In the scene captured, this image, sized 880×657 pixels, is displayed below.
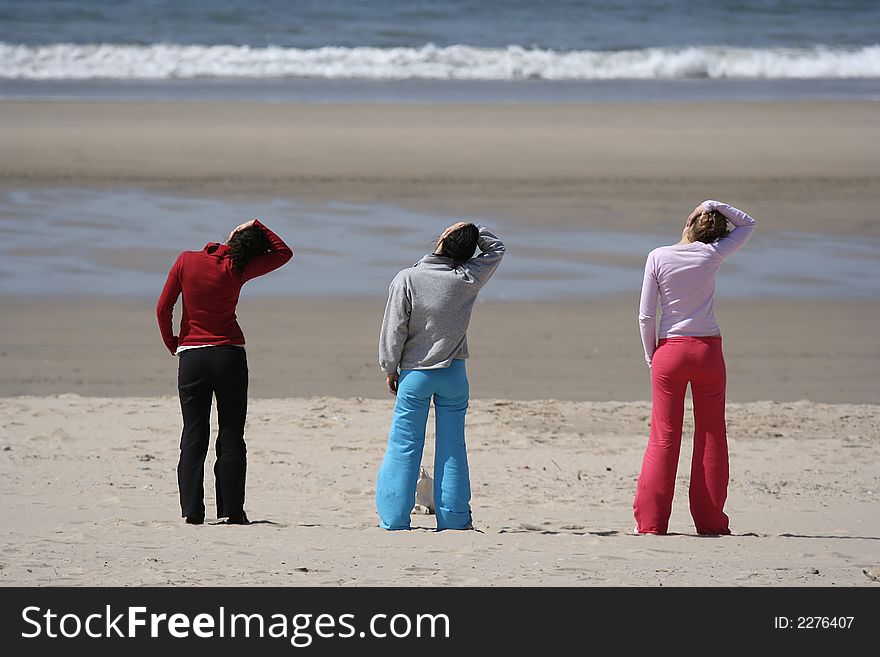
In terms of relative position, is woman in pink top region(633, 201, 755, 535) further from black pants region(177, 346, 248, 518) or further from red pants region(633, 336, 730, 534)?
black pants region(177, 346, 248, 518)

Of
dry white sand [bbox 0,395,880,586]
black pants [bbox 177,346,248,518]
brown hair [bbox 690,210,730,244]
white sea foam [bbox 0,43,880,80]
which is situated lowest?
dry white sand [bbox 0,395,880,586]

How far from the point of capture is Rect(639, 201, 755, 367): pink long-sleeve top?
566 cm

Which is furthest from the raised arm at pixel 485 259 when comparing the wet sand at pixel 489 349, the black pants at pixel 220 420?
the wet sand at pixel 489 349

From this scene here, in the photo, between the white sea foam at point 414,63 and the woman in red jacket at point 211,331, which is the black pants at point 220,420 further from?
the white sea foam at point 414,63

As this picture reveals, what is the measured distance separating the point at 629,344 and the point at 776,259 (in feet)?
11.5

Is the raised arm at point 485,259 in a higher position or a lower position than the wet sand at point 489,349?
higher

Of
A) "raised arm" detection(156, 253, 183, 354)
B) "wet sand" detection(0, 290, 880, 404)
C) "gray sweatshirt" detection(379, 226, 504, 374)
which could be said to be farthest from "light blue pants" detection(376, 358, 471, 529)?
"wet sand" detection(0, 290, 880, 404)

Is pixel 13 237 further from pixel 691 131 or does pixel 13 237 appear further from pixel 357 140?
pixel 691 131

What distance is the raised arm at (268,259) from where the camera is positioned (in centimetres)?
579

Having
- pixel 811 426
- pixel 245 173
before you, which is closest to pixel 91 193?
pixel 245 173

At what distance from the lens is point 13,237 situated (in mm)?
13609

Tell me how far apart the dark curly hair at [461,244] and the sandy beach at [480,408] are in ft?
4.10

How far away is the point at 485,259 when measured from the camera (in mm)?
5699

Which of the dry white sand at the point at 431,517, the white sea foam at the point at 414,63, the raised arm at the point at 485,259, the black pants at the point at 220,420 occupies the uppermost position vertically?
the white sea foam at the point at 414,63
